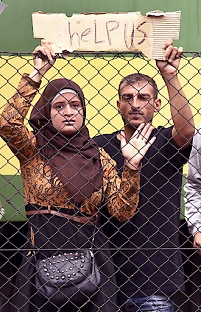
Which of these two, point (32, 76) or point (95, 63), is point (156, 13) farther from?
point (95, 63)

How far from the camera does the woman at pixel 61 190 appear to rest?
10.6 ft

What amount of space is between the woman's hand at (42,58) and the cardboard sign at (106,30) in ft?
0.11

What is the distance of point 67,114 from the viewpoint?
335 cm

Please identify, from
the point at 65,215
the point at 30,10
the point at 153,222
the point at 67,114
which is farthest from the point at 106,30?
the point at 30,10

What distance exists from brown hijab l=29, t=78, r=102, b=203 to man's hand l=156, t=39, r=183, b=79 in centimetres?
45

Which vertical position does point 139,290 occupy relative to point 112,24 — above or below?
below

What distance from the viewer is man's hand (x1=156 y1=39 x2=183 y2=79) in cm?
315

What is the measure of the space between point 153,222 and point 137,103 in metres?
0.61

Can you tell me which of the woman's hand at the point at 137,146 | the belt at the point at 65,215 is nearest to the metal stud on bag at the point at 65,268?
the belt at the point at 65,215

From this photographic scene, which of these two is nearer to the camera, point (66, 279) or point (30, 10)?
point (66, 279)

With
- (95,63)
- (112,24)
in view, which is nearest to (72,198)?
(112,24)

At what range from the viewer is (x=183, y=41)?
461 centimetres

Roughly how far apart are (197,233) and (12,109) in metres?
1.14

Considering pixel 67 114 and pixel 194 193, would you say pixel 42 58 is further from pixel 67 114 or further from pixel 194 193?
pixel 194 193
